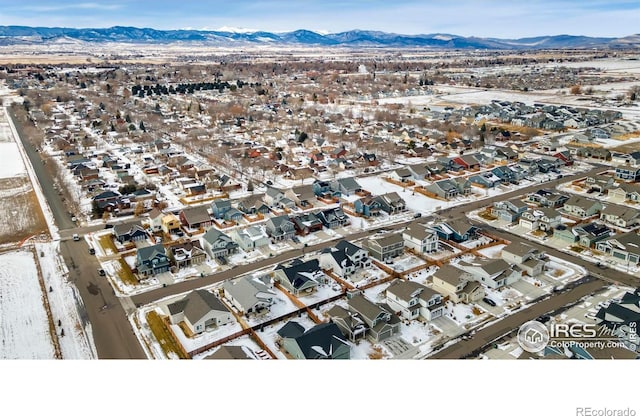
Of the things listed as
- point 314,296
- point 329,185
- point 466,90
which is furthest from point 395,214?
point 466,90

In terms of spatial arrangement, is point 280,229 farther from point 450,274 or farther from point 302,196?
point 450,274

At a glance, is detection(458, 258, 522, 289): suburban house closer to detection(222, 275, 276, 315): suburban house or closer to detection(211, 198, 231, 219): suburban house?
detection(222, 275, 276, 315): suburban house

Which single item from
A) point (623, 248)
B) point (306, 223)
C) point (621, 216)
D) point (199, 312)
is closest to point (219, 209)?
point (306, 223)

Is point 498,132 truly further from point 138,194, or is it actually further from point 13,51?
point 13,51

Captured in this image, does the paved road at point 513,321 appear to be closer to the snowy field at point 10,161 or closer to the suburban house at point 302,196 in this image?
the suburban house at point 302,196

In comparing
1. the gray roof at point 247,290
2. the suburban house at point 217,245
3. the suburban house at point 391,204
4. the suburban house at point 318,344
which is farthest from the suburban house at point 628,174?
the suburban house at point 217,245

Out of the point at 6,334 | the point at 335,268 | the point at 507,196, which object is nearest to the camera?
the point at 6,334

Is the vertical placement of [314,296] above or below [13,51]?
below

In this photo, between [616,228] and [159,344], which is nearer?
[159,344]
